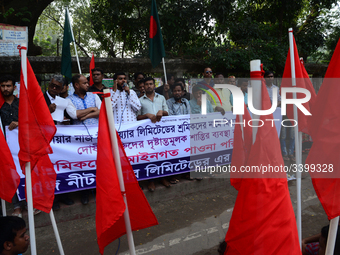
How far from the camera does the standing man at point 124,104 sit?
14.1ft

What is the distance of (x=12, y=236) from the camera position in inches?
77.0

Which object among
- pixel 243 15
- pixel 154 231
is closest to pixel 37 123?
pixel 154 231

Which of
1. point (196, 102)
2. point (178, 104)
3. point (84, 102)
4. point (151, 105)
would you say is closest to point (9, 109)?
point (84, 102)

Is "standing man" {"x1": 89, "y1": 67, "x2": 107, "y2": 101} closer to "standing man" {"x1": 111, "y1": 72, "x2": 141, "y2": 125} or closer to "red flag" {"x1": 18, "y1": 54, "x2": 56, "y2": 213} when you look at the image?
"standing man" {"x1": 111, "y1": 72, "x2": 141, "y2": 125}

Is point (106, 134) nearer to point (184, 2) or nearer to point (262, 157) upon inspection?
point (262, 157)

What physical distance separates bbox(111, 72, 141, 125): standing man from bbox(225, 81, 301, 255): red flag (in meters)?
2.94

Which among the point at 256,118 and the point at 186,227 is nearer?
the point at 256,118

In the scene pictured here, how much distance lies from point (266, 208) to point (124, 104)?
320 cm

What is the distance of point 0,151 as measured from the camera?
2.29 meters

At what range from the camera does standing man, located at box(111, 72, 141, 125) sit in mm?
4297

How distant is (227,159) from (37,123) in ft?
12.7

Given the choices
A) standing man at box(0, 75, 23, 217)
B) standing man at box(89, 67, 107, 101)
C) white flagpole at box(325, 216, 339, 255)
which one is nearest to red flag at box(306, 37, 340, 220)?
white flagpole at box(325, 216, 339, 255)

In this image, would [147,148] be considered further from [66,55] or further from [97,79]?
[66,55]

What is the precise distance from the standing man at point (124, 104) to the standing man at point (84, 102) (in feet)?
0.94
